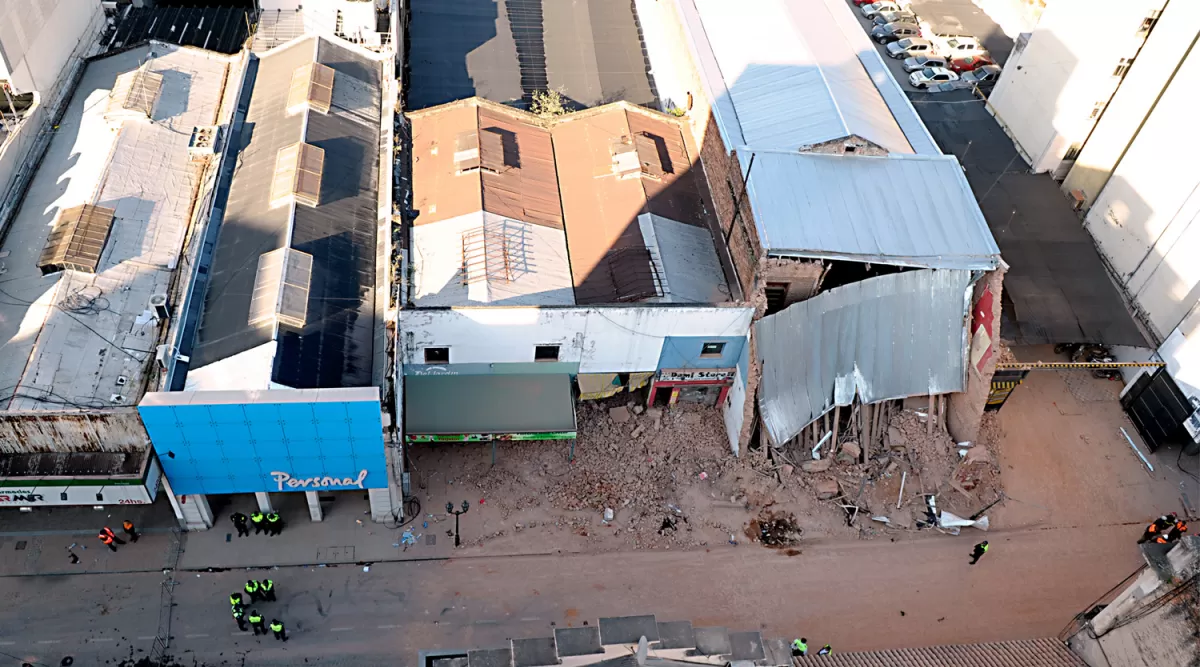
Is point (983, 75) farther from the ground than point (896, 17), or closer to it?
closer to it

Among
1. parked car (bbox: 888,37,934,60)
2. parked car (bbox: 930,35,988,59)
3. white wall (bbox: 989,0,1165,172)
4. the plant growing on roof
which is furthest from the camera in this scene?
parked car (bbox: 930,35,988,59)

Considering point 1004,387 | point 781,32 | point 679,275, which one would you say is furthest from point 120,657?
point 781,32

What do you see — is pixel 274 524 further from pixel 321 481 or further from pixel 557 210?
pixel 557 210

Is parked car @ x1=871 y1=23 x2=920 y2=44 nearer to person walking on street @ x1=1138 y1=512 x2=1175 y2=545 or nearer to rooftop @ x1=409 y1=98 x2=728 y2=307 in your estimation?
rooftop @ x1=409 y1=98 x2=728 y2=307

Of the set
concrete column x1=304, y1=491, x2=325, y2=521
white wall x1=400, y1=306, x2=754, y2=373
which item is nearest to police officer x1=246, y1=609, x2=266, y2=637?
concrete column x1=304, y1=491, x2=325, y2=521

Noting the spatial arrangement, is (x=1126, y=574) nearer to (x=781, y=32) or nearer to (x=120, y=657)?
(x=781, y=32)

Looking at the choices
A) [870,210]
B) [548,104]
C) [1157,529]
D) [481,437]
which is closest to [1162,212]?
[1157,529]
